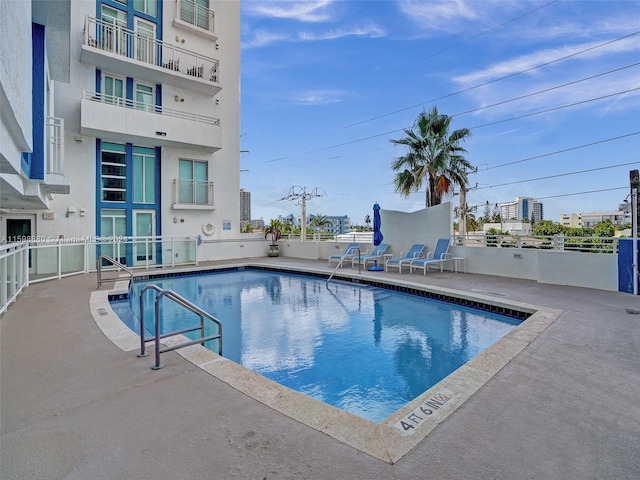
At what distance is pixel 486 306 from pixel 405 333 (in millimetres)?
2220

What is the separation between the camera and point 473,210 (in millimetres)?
40594

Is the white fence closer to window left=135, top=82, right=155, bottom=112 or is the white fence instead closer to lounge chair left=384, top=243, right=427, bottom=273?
window left=135, top=82, right=155, bottom=112

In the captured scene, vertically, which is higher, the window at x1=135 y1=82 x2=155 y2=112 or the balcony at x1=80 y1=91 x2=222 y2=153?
the window at x1=135 y1=82 x2=155 y2=112

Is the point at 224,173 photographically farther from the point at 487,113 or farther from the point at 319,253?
the point at 487,113

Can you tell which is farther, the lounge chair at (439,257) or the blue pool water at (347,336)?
the lounge chair at (439,257)

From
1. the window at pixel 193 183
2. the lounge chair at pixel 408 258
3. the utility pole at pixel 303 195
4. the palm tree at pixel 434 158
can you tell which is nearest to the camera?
the lounge chair at pixel 408 258

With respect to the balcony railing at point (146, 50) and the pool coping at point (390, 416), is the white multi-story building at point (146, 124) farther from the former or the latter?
the pool coping at point (390, 416)

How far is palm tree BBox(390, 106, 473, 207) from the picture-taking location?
13352mm

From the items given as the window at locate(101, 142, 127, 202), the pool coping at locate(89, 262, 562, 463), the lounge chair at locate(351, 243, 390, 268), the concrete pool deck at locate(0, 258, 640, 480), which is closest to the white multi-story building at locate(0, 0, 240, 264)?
the window at locate(101, 142, 127, 202)

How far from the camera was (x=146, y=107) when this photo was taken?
13.9 metres

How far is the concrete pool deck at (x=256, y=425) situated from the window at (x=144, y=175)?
35.3 feet

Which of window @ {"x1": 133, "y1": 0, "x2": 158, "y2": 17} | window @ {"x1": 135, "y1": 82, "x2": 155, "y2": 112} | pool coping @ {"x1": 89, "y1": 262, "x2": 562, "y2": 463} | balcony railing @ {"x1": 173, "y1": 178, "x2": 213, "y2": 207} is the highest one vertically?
window @ {"x1": 133, "y1": 0, "x2": 158, "y2": 17}

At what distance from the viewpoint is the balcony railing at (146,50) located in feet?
41.0

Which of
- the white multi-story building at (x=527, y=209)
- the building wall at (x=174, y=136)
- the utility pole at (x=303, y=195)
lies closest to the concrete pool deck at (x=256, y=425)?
A: the building wall at (x=174, y=136)
